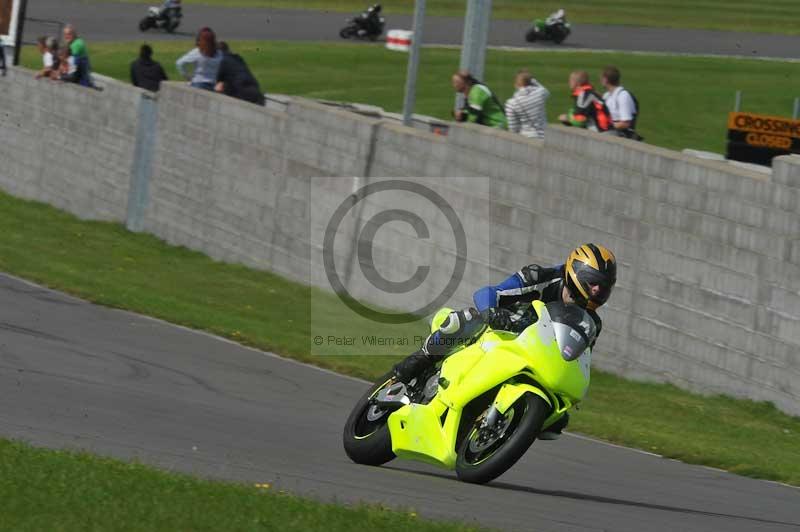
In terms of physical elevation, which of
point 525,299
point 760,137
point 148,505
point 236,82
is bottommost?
point 148,505

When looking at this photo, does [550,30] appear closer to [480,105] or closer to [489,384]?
[480,105]

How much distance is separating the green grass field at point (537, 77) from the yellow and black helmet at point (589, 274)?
21.3m

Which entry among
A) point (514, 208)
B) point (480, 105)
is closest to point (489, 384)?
point (514, 208)

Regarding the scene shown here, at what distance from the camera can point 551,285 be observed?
8.91 m

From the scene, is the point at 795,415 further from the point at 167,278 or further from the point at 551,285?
the point at 167,278

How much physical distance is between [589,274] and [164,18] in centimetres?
3386

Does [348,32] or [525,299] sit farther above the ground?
[348,32]

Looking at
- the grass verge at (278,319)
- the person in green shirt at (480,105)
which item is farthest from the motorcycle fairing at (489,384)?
the person in green shirt at (480,105)

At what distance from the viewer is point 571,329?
27.9 feet

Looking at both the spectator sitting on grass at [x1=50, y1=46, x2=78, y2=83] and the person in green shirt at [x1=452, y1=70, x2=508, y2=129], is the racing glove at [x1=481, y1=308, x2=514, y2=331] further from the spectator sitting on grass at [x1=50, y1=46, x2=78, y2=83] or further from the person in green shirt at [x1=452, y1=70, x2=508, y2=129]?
the spectator sitting on grass at [x1=50, y1=46, x2=78, y2=83]

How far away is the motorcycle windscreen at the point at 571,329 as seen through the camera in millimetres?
8477

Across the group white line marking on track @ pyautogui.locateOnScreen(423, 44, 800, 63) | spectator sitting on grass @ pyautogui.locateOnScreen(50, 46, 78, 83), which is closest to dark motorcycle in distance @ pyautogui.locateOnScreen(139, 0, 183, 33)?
white line marking on track @ pyautogui.locateOnScreen(423, 44, 800, 63)

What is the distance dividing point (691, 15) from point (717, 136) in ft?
76.6

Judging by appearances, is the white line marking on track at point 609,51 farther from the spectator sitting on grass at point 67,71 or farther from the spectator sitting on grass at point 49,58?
the spectator sitting on grass at point 67,71
